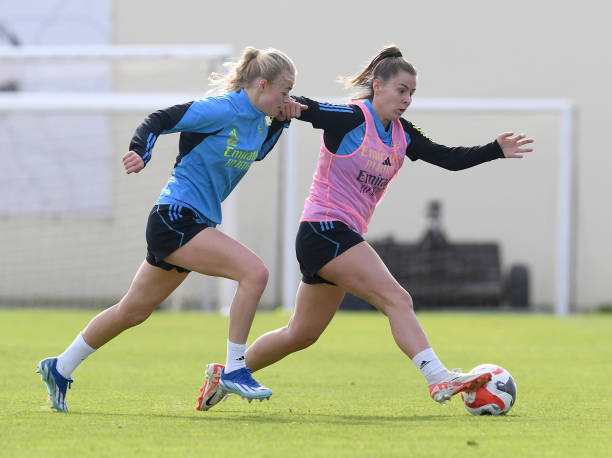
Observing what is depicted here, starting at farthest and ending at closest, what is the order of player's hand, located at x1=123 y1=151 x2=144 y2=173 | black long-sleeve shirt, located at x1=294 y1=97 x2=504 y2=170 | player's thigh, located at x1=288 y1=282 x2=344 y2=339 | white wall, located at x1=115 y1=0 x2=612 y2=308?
white wall, located at x1=115 y1=0 x2=612 y2=308
player's thigh, located at x1=288 y1=282 x2=344 y2=339
black long-sleeve shirt, located at x1=294 y1=97 x2=504 y2=170
player's hand, located at x1=123 y1=151 x2=144 y2=173

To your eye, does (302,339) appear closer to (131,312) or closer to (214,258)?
(214,258)

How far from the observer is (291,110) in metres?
5.29

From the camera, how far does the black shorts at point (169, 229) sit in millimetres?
5059

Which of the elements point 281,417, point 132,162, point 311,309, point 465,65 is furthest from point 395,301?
point 465,65

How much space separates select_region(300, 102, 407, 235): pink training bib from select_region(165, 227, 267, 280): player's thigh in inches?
20.1

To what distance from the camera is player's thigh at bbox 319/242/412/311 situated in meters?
5.21

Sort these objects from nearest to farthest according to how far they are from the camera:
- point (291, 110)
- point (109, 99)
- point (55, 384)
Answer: point (55, 384)
point (291, 110)
point (109, 99)

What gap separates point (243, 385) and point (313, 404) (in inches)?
26.9

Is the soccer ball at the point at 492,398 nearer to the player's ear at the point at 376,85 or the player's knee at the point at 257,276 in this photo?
the player's knee at the point at 257,276

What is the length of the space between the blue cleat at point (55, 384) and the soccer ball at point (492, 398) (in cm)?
188

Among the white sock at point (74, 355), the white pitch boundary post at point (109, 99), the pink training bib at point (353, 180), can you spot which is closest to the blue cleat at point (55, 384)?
the white sock at point (74, 355)

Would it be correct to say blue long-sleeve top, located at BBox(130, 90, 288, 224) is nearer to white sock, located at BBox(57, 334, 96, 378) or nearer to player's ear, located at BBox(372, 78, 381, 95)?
player's ear, located at BBox(372, 78, 381, 95)

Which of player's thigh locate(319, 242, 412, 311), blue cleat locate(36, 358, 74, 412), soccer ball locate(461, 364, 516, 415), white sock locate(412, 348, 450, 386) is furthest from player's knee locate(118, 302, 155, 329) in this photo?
soccer ball locate(461, 364, 516, 415)

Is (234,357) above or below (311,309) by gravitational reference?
below
